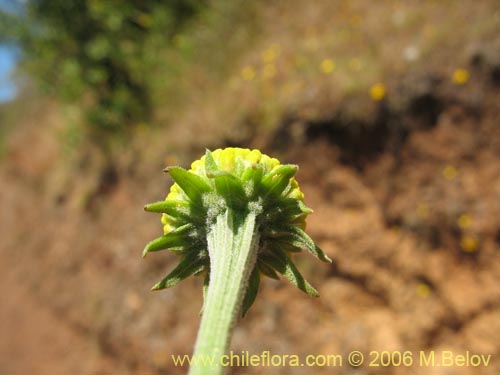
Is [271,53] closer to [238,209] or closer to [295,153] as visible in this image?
[295,153]

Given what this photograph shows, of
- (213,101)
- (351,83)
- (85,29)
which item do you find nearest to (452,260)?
(351,83)

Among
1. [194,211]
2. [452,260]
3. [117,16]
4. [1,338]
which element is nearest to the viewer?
[194,211]

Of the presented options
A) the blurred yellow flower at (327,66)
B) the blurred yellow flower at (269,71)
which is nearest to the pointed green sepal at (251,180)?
the blurred yellow flower at (327,66)

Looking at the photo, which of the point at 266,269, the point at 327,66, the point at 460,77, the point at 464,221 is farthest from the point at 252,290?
the point at 327,66

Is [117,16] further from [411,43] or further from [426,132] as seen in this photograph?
[426,132]

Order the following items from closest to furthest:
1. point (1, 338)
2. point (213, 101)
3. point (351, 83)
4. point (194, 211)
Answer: point (194, 211) → point (351, 83) → point (213, 101) → point (1, 338)

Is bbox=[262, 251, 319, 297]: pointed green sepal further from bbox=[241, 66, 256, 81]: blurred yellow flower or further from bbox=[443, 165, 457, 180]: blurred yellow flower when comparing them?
bbox=[241, 66, 256, 81]: blurred yellow flower

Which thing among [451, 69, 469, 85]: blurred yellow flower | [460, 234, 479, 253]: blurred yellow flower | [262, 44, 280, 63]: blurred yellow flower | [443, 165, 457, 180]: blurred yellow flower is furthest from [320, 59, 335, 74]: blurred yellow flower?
[460, 234, 479, 253]: blurred yellow flower
